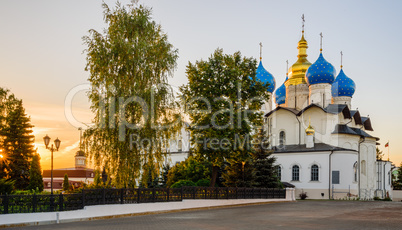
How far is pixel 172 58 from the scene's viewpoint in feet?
72.0

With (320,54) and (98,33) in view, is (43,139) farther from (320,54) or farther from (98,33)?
(320,54)

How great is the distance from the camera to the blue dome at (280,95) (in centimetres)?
5449

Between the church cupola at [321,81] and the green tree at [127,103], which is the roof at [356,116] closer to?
the church cupola at [321,81]

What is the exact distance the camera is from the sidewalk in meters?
14.4

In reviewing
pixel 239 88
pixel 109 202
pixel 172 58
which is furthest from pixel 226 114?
pixel 109 202

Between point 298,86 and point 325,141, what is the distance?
31.6ft

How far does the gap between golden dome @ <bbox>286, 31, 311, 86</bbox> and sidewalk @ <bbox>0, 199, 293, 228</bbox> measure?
101 ft

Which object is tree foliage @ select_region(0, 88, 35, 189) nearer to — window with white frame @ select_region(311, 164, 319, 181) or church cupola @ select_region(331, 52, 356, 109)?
window with white frame @ select_region(311, 164, 319, 181)

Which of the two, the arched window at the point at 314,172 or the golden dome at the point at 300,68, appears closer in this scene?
the arched window at the point at 314,172

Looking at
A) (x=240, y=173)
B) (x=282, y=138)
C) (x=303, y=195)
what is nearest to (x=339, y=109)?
(x=282, y=138)

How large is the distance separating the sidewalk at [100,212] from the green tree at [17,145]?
19.8 metres

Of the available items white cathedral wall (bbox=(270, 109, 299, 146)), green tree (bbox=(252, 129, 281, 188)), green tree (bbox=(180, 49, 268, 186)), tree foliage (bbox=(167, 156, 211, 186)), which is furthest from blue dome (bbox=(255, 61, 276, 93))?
green tree (bbox=(180, 49, 268, 186))

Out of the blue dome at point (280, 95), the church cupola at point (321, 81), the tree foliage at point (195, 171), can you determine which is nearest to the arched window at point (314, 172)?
the church cupola at point (321, 81)

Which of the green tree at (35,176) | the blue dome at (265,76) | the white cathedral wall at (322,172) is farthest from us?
the blue dome at (265,76)
